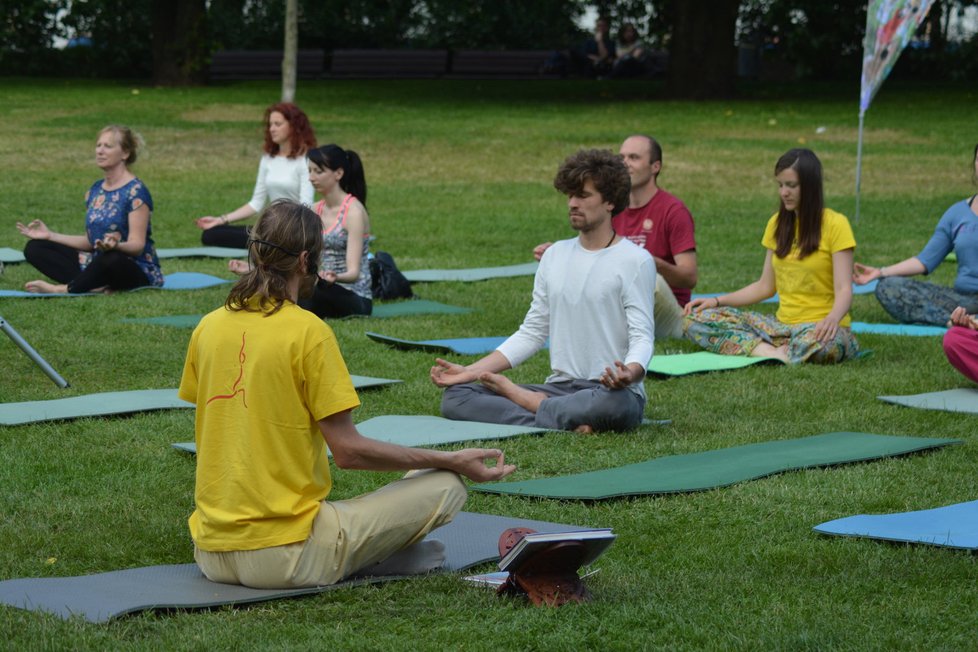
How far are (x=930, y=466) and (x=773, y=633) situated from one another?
7.17 feet

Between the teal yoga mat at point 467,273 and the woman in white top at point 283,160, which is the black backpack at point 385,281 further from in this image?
the woman in white top at point 283,160

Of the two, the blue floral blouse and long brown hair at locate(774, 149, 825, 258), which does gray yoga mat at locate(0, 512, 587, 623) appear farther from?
the blue floral blouse

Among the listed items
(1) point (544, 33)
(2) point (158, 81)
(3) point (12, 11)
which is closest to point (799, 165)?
(2) point (158, 81)

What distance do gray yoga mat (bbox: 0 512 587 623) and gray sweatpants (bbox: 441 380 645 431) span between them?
173cm

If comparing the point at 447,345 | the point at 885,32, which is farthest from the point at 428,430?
the point at 885,32

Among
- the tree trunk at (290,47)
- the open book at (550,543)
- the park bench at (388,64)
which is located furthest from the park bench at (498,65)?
the open book at (550,543)

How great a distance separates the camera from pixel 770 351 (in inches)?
312

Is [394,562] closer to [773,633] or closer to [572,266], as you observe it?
[773,633]

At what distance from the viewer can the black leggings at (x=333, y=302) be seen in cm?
905

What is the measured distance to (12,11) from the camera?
29734 mm

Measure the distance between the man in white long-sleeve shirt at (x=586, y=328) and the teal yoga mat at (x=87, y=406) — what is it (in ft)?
4.72

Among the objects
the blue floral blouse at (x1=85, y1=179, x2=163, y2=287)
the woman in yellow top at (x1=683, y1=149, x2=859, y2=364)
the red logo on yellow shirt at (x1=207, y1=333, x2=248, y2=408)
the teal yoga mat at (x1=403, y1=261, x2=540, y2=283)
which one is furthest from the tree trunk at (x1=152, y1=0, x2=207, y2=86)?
the red logo on yellow shirt at (x1=207, y1=333, x2=248, y2=408)

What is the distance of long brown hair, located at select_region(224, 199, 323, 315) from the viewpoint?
3.82 m

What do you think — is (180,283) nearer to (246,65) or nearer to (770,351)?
(770,351)
